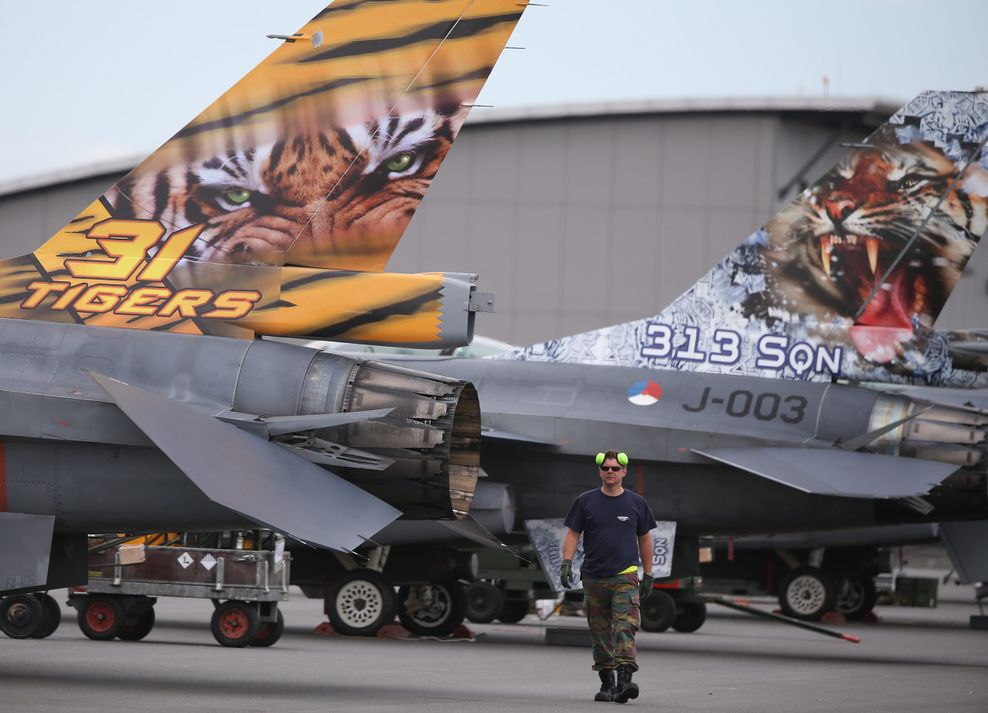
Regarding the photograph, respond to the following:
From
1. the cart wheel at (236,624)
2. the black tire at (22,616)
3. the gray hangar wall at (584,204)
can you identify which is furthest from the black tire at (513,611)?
the gray hangar wall at (584,204)

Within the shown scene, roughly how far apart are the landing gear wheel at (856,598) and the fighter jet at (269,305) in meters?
13.8

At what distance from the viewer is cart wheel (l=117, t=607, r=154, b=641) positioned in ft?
45.2

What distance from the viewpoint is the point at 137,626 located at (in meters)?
13.9

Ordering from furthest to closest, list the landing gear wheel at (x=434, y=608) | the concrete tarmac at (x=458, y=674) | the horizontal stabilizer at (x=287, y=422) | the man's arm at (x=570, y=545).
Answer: the landing gear wheel at (x=434, y=608) → the man's arm at (x=570, y=545) → the horizontal stabilizer at (x=287, y=422) → the concrete tarmac at (x=458, y=674)

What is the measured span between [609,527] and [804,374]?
5.98 m

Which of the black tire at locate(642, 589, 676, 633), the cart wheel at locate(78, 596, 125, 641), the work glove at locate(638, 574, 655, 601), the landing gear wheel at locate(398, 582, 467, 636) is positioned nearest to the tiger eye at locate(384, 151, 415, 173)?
the work glove at locate(638, 574, 655, 601)

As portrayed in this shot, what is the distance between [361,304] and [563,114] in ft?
87.0

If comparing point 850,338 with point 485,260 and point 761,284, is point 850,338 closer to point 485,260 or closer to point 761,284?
point 761,284

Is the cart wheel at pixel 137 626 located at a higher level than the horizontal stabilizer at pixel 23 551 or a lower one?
lower

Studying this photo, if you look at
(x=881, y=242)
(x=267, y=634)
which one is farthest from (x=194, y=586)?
(x=881, y=242)

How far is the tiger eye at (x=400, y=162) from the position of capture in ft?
33.8

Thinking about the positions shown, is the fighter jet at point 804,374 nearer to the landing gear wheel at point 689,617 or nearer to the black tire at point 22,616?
the landing gear wheel at point 689,617

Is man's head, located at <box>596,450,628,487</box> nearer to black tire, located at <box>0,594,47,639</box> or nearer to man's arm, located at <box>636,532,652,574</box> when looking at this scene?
man's arm, located at <box>636,532,652,574</box>

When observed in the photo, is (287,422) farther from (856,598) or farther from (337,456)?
(856,598)
